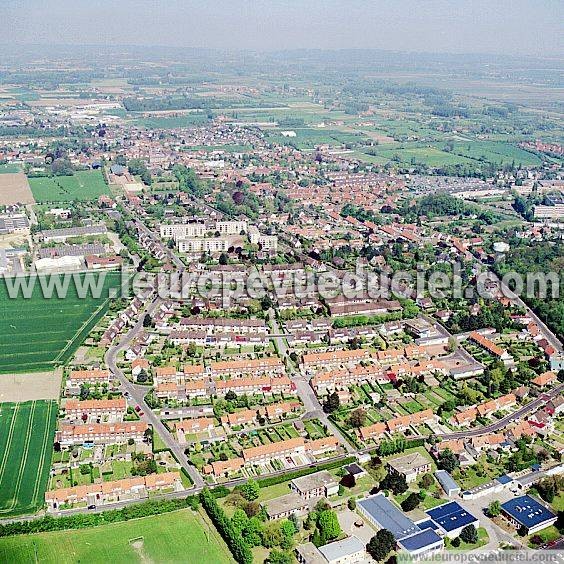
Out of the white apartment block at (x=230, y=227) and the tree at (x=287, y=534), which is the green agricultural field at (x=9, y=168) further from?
the tree at (x=287, y=534)

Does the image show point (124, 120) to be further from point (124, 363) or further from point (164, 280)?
point (124, 363)

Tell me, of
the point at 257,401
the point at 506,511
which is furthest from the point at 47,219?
the point at 506,511

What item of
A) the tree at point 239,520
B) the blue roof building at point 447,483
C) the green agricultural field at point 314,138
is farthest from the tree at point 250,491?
the green agricultural field at point 314,138

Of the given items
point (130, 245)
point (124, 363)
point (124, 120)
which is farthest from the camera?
point (124, 120)

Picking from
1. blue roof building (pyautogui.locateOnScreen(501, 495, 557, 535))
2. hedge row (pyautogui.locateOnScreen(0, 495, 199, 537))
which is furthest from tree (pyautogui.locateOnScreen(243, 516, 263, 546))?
blue roof building (pyautogui.locateOnScreen(501, 495, 557, 535))

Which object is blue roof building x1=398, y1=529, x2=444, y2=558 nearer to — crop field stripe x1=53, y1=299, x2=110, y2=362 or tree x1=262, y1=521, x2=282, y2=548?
tree x1=262, y1=521, x2=282, y2=548

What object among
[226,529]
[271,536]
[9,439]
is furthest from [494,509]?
[9,439]
